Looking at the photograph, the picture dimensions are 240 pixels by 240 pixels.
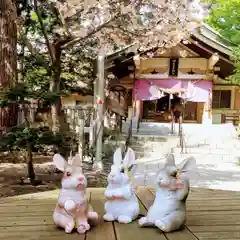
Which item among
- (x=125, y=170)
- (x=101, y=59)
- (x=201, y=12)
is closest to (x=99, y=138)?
(x=101, y=59)

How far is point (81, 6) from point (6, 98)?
316cm

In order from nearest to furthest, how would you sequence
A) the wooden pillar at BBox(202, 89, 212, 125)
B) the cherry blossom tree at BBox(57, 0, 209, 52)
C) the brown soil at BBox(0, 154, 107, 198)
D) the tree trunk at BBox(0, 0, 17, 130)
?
the brown soil at BBox(0, 154, 107, 198) < the tree trunk at BBox(0, 0, 17, 130) < the cherry blossom tree at BBox(57, 0, 209, 52) < the wooden pillar at BBox(202, 89, 212, 125)

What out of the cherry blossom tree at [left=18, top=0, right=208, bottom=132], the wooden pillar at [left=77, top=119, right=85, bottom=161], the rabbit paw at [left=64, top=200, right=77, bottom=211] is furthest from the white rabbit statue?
the wooden pillar at [left=77, top=119, right=85, bottom=161]

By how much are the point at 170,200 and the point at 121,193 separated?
286mm

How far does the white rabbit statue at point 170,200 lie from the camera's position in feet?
6.58

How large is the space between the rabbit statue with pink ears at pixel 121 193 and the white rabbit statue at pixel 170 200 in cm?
11

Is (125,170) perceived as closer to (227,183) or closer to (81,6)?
(227,183)

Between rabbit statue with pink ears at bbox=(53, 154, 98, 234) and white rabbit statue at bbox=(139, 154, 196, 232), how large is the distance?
0.35 metres

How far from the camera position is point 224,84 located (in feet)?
51.2

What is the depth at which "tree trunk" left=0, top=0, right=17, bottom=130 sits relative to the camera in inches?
254

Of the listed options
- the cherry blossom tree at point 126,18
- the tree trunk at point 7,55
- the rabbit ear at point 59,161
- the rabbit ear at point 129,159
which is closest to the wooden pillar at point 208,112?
the cherry blossom tree at point 126,18

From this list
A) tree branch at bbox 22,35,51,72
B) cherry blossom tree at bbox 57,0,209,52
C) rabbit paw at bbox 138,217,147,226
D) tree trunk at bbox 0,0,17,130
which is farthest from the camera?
tree branch at bbox 22,35,51,72

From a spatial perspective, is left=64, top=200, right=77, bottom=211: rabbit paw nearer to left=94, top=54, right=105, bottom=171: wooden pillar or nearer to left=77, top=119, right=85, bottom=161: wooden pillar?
left=94, top=54, right=105, bottom=171: wooden pillar

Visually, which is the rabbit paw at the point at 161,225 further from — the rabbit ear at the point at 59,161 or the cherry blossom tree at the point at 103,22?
the cherry blossom tree at the point at 103,22
